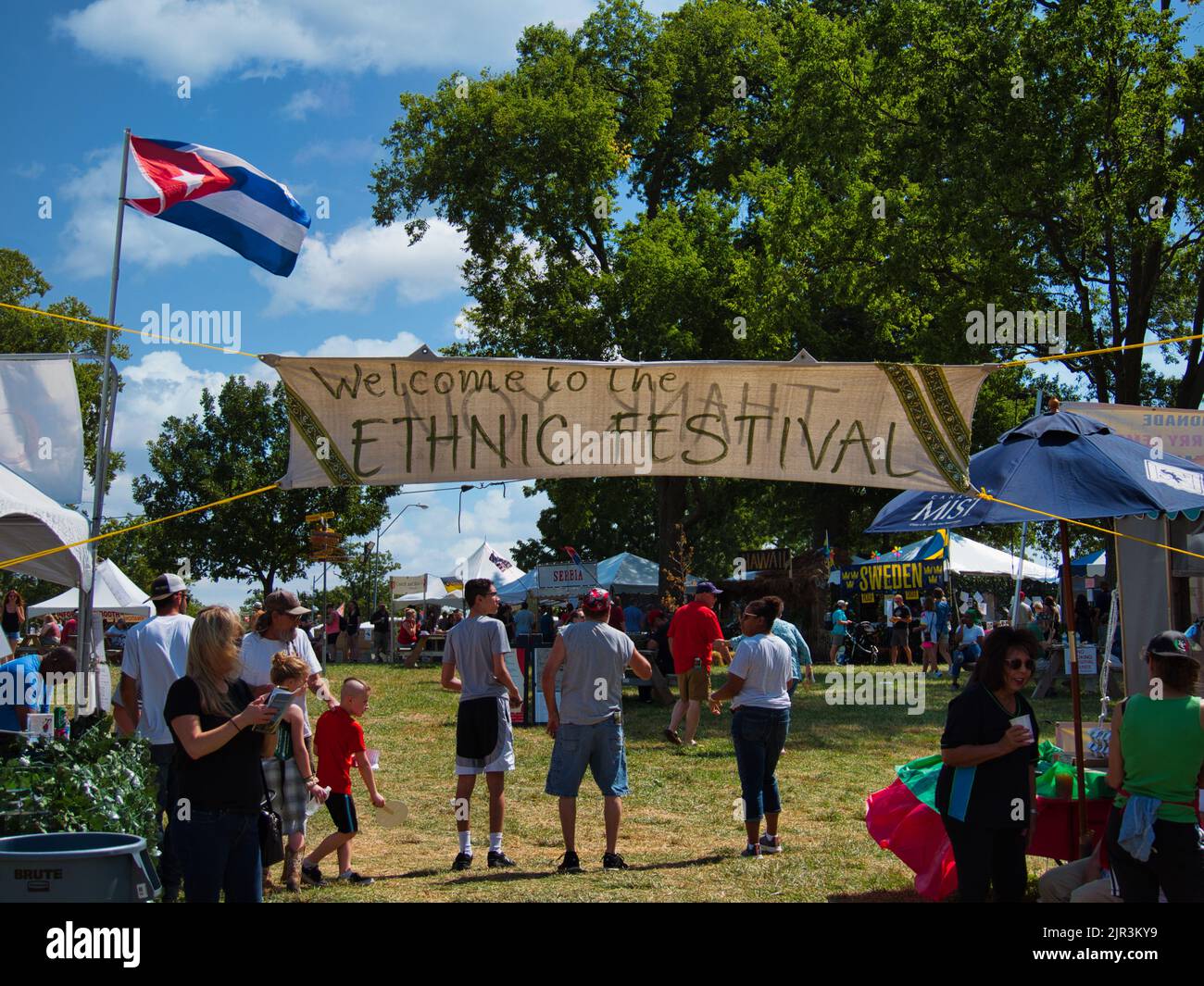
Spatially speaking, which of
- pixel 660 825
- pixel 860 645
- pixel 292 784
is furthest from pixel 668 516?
pixel 292 784

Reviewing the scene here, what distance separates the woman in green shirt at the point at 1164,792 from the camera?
17.7 feet

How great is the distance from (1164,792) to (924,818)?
6.24 feet

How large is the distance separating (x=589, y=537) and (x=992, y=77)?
184ft

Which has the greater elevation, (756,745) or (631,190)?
(631,190)

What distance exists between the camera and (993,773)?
18.5 ft

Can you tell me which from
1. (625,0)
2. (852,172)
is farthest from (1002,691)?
(625,0)

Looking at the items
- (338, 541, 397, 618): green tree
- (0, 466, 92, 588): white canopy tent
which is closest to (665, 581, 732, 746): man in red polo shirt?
(0, 466, 92, 588): white canopy tent

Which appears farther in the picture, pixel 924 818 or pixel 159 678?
pixel 924 818

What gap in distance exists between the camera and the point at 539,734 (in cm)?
1546

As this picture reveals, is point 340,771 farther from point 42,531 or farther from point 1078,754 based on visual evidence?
point 1078,754

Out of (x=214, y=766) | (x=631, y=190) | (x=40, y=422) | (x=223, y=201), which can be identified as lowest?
(x=214, y=766)

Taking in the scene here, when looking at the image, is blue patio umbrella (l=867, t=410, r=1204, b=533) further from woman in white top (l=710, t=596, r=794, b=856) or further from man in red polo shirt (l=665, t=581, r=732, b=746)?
man in red polo shirt (l=665, t=581, r=732, b=746)

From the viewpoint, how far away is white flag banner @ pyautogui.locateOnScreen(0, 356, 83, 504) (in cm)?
882

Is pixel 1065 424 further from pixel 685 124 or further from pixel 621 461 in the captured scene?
pixel 685 124
